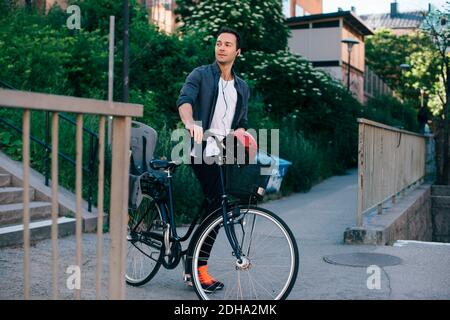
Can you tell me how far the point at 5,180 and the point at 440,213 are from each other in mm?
10958

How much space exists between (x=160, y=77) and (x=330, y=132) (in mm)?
8532

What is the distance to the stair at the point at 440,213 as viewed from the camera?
51.7 feet

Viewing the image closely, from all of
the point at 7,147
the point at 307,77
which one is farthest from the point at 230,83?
the point at 307,77

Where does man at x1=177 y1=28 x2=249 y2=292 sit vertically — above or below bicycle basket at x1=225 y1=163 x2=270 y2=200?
above

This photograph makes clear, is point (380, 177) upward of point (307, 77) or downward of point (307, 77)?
downward

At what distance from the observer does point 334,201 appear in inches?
518

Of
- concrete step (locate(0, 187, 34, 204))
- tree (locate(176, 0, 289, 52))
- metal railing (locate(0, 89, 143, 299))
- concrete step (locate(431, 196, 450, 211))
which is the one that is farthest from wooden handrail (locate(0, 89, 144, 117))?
tree (locate(176, 0, 289, 52))

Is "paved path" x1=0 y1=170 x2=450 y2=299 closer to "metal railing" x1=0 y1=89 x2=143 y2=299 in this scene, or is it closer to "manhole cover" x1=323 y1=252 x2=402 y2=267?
"manhole cover" x1=323 y1=252 x2=402 y2=267

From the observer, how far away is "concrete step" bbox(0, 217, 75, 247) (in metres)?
6.60

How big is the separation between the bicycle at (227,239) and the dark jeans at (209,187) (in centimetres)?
5

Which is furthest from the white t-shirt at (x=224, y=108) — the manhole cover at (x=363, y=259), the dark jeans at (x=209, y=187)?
the manhole cover at (x=363, y=259)

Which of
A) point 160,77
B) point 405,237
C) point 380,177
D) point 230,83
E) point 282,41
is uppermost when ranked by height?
point 282,41

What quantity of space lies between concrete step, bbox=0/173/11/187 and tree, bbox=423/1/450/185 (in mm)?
11184
